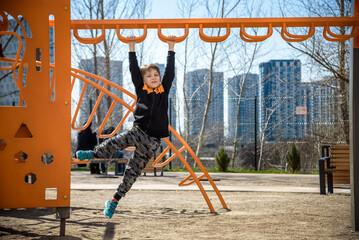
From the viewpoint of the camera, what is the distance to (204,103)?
17.6 meters

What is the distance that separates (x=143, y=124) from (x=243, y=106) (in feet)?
42.2

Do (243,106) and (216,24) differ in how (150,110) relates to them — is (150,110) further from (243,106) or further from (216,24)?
(243,106)

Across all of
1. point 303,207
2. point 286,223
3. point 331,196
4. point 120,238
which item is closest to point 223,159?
point 331,196

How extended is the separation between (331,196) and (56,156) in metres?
5.04

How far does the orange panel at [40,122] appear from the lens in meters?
3.38

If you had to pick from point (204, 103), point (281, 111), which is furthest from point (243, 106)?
point (204, 103)

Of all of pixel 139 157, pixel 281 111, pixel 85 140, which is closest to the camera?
pixel 139 157

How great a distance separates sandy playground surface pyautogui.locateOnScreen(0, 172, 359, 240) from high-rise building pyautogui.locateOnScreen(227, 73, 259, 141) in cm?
920

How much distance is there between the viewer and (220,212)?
5.33 metres

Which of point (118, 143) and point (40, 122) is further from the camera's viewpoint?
point (118, 143)

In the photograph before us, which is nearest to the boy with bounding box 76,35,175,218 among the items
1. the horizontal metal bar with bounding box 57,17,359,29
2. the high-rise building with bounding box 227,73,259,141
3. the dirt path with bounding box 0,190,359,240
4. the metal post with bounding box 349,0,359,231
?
the horizontal metal bar with bounding box 57,17,359,29

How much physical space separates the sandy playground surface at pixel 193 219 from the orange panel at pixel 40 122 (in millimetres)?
604

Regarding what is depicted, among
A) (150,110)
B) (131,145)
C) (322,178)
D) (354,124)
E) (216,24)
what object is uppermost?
(216,24)

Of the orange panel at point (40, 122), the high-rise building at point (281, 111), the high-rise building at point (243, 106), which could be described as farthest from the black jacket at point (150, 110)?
the high-rise building at point (281, 111)
